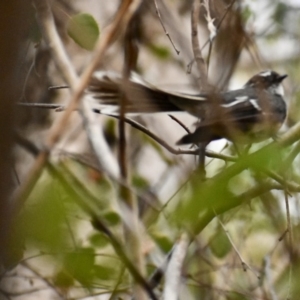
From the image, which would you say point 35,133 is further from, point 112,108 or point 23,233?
point 23,233

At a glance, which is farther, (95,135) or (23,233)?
(95,135)

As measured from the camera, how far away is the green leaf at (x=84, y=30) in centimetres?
143

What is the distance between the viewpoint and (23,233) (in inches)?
25.0

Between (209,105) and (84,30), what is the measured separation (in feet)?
1.32

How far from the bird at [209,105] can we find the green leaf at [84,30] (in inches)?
3.2

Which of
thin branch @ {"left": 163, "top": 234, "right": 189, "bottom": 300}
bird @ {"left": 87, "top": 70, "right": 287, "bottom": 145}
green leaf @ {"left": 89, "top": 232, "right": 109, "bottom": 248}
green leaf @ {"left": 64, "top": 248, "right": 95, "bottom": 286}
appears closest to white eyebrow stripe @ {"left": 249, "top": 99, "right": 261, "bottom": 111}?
bird @ {"left": 87, "top": 70, "right": 287, "bottom": 145}

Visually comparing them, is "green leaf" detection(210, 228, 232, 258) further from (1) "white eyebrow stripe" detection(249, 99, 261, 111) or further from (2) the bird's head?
(2) the bird's head

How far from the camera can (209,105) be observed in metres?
1.20

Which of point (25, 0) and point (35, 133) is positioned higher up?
point (35, 133)

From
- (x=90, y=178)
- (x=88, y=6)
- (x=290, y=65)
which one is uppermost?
(x=88, y=6)

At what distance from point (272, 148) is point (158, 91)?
1.18 m

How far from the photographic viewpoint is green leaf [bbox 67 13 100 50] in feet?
4.70

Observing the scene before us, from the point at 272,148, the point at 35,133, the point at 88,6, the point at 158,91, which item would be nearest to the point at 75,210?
the point at 272,148

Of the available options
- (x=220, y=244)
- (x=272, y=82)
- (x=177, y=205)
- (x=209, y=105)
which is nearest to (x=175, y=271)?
(x=209, y=105)
